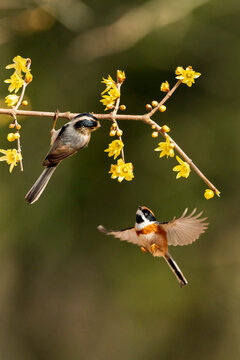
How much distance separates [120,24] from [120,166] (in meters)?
4.51

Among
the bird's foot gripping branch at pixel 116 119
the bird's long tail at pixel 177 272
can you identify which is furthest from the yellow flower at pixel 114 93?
the bird's long tail at pixel 177 272

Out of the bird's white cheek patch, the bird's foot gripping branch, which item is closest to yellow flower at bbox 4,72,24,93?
the bird's foot gripping branch

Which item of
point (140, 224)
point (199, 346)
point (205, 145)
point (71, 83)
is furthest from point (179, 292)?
point (140, 224)

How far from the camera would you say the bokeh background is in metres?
7.44

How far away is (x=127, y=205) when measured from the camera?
7.97m

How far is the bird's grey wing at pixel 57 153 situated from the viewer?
7.29 feet

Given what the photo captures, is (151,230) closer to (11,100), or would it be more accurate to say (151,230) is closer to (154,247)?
(154,247)

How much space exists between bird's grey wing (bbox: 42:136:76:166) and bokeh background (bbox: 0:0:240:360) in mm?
4899

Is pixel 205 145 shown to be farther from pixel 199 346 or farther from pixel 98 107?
pixel 199 346

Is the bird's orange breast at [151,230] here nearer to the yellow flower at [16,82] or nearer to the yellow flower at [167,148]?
the yellow flower at [167,148]

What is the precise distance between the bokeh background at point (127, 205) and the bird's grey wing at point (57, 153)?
16.1 ft

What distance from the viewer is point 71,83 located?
793 cm

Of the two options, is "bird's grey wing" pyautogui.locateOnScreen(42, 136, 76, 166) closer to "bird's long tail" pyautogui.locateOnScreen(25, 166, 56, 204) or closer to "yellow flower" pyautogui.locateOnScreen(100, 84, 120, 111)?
"bird's long tail" pyautogui.locateOnScreen(25, 166, 56, 204)

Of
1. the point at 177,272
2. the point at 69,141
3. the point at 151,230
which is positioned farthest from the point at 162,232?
the point at 69,141
